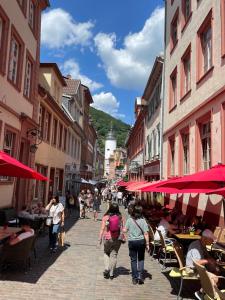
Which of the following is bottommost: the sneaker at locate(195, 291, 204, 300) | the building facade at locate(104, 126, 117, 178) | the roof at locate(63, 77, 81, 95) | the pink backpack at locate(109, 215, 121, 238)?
the sneaker at locate(195, 291, 204, 300)

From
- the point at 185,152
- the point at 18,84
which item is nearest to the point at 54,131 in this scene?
the point at 18,84

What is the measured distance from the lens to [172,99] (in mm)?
18906

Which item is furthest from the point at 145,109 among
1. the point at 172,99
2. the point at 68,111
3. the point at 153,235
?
the point at 153,235

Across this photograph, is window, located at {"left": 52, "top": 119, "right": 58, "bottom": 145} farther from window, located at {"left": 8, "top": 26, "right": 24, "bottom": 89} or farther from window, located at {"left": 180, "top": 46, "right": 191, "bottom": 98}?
window, located at {"left": 180, "top": 46, "right": 191, "bottom": 98}

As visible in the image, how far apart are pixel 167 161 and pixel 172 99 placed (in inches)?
126

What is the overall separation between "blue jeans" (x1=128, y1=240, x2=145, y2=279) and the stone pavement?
25 cm

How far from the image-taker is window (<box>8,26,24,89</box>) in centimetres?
1400

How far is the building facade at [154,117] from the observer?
2292cm

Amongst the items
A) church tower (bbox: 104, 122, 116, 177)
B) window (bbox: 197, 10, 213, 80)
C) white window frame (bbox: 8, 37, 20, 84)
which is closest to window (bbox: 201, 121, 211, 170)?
window (bbox: 197, 10, 213, 80)

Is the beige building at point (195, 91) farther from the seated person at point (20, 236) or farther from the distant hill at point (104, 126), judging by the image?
the distant hill at point (104, 126)

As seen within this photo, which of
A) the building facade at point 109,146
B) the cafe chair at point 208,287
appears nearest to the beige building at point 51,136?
the cafe chair at point 208,287

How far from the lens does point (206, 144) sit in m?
13.2

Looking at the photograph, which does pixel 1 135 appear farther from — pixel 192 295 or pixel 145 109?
pixel 145 109

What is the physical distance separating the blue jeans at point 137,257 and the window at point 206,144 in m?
5.42
